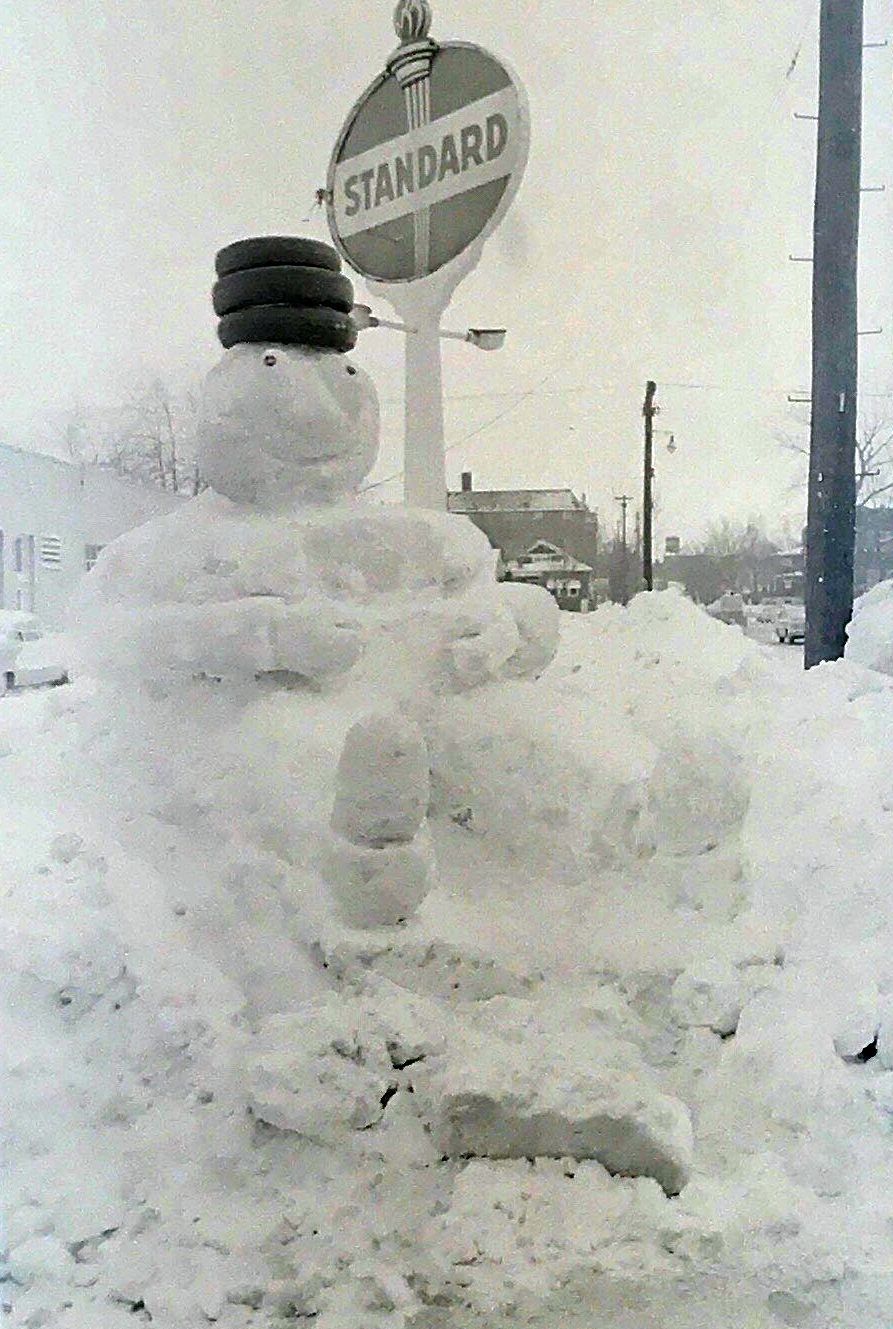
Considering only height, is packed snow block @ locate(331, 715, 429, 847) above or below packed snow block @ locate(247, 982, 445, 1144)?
above

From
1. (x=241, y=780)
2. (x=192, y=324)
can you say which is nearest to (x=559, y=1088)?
(x=241, y=780)

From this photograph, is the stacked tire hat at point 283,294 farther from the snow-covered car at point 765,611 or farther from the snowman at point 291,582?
the snow-covered car at point 765,611

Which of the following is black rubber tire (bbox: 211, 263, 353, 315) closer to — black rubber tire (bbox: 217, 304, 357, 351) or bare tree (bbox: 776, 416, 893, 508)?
black rubber tire (bbox: 217, 304, 357, 351)

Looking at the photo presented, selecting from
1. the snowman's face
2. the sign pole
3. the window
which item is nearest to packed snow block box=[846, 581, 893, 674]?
the sign pole

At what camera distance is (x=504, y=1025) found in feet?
3.32

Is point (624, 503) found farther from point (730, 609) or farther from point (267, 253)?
point (267, 253)

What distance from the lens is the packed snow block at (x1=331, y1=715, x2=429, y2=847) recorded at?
3.46 feet

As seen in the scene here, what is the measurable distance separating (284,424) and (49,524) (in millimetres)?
288

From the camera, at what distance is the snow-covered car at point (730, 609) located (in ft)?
3.77

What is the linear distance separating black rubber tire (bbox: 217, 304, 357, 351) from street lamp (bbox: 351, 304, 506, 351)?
1 centimetres

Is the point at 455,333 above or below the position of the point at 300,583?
above

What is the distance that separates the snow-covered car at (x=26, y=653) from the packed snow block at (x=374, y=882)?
38cm

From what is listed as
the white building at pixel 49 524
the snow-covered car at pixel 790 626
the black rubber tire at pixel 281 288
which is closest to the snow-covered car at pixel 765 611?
the snow-covered car at pixel 790 626

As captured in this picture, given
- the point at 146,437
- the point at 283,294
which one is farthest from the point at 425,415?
the point at 146,437
